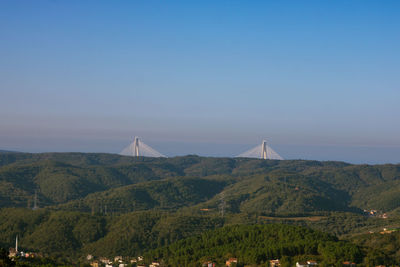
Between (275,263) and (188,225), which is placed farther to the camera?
(188,225)

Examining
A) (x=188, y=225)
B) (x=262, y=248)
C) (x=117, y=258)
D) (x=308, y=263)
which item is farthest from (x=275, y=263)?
(x=188, y=225)

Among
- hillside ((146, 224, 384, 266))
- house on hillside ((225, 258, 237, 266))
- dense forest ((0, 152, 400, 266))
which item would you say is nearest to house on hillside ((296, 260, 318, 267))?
hillside ((146, 224, 384, 266))

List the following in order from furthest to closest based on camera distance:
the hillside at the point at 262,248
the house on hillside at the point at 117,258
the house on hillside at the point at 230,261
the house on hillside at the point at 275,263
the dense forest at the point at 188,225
→ the house on hillside at the point at 117,258 < the dense forest at the point at 188,225 < the house on hillside at the point at 230,261 < the hillside at the point at 262,248 < the house on hillside at the point at 275,263

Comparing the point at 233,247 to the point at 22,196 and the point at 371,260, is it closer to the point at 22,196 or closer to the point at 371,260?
the point at 371,260

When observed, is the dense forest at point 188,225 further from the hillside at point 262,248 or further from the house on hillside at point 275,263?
the house on hillside at point 275,263

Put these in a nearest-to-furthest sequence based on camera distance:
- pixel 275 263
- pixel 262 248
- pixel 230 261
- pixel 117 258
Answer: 1. pixel 275 263
2. pixel 230 261
3. pixel 262 248
4. pixel 117 258

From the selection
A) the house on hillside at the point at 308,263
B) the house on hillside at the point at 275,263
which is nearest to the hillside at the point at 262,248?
the house on hillside at the point at 275,263

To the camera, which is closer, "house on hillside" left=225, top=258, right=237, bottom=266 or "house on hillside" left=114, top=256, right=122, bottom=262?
"house on hillside" left=225, top=258, right=237, bottom=266

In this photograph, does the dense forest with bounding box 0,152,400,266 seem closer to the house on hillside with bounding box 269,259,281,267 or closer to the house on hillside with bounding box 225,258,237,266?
the house on hillside with bounding box 269,259,281,267

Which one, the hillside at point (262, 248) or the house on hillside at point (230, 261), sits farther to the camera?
the house on hillside at point (230, 261)

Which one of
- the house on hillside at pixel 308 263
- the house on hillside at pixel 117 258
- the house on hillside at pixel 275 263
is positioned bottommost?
the house on hillside at pixel 117 258

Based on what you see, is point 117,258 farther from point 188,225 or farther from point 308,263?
point 308,263
